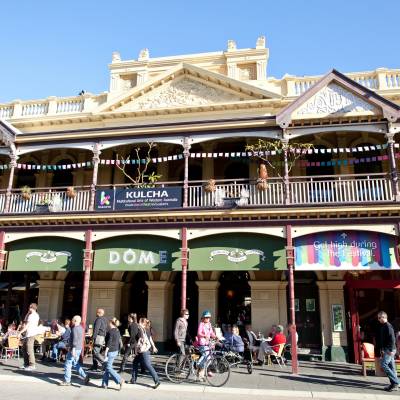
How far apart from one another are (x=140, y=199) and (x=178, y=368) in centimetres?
628

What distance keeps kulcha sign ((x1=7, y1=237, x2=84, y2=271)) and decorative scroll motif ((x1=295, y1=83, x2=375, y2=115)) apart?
939 cm

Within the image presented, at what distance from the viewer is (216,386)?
31.4ft

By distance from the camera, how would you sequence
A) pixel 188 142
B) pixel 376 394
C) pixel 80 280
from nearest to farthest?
pixel 376 394 → pixel 188 142 → pixel 80 280

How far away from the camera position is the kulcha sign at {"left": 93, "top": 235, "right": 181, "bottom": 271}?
47.2 ft

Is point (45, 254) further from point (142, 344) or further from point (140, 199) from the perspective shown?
point (142, 344)

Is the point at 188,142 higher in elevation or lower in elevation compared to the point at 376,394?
higher

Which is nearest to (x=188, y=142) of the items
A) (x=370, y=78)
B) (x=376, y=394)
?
(x=370, y=78)

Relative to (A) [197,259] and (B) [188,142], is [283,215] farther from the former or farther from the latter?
(B) [188,142]

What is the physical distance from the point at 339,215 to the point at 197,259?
16.0 ft

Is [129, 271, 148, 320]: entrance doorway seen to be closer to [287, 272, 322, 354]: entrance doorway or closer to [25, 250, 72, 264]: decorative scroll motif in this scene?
[25, 250, 72, 264]: decorative scroll motif

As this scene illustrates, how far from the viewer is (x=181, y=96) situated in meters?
18.8

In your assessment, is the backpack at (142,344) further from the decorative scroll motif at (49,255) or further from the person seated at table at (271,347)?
the decorative scroll motif at (49,255)

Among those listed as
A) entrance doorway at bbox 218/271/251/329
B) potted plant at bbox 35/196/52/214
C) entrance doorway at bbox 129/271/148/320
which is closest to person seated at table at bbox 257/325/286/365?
entrance doorway at bbox 218/271/251/329

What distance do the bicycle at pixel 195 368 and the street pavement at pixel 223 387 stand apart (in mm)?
205
